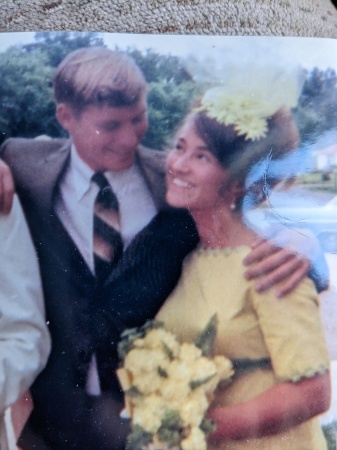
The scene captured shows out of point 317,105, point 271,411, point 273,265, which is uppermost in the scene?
point 317,105

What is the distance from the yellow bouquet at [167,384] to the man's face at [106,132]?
149 mm

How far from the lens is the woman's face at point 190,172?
22.8 inches

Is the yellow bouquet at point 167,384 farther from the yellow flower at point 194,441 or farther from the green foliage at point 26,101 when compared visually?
the green foliage at point 26,101

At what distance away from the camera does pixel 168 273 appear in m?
0.58

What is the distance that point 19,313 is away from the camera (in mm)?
567

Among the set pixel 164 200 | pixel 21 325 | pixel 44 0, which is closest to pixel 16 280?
pixel 21 325

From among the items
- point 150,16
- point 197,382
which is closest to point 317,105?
point 150,16

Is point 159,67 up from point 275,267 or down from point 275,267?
up

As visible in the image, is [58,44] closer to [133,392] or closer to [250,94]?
[250,94]

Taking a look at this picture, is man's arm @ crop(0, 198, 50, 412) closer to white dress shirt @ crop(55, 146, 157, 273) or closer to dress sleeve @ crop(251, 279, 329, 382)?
white dress shirt @ crop(55, 146, 157, 273)

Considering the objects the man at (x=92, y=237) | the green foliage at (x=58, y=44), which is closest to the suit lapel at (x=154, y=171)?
the man at (x=92, y=237)

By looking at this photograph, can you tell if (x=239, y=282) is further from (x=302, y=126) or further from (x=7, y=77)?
(x=7, y=77)

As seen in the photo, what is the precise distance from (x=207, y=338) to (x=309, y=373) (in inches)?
3.9

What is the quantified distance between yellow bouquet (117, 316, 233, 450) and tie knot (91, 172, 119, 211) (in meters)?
0.11
